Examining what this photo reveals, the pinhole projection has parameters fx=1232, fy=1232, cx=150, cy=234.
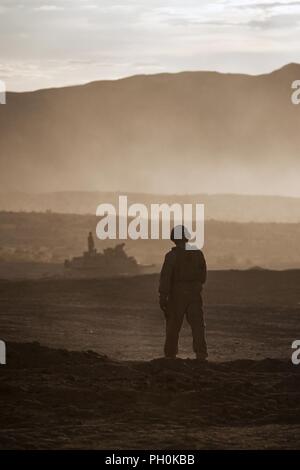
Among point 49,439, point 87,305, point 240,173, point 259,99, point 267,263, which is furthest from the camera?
point 259,99

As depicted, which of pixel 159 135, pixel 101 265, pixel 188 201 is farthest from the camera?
pixel 159 135

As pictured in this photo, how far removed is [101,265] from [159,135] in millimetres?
81633

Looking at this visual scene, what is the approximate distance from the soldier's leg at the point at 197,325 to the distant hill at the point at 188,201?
62.0m

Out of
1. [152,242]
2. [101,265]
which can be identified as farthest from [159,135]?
[101,265]

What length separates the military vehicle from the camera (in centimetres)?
3156

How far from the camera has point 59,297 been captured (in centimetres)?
2414

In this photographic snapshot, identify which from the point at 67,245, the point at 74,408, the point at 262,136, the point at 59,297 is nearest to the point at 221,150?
the point at 262,136

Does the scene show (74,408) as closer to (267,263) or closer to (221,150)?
(267,263)

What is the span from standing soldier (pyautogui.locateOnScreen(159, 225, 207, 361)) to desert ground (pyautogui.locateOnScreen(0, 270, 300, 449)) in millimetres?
408

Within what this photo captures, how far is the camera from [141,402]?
1146 centimetres

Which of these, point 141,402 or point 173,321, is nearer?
point 141,402

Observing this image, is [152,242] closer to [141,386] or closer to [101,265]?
[101,265]

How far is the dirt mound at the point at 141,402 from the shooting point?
10.0 m

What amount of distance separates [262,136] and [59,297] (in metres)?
86.7
